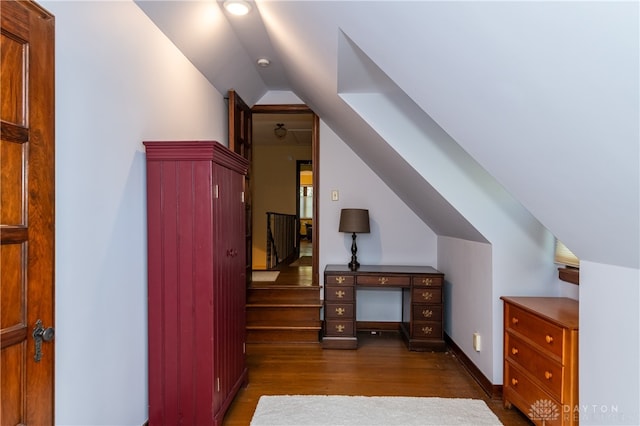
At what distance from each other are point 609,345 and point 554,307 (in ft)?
2.25

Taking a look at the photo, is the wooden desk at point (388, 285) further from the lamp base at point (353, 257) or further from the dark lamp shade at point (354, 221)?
the dark lamp shade at point (354, 221)

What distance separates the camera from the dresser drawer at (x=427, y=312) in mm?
3656

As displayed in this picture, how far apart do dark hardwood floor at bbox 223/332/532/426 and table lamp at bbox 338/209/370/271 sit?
3.05ft

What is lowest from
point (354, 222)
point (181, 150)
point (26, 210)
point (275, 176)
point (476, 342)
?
point (476, 342)

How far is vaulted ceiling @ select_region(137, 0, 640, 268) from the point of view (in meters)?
0.95

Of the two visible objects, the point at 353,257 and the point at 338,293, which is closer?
the point at 338,293

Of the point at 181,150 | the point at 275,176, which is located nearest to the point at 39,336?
the point at 181,150

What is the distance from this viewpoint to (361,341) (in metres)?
3.90

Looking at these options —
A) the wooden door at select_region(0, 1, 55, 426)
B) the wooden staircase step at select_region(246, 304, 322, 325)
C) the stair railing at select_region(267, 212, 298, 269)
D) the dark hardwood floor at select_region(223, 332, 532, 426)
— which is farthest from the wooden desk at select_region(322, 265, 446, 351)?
the wooden door at select_region(0, 1, 55, 426)

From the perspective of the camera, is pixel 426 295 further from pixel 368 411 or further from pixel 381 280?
pixel 368 411

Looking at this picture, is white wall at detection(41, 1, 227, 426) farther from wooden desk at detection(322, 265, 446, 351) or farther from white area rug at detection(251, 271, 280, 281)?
white area rug at detection(251, 271, 280, 281)

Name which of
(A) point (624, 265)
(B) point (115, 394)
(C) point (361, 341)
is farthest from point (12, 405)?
(C) point (361, 341)

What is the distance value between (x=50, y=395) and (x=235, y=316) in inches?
52.7

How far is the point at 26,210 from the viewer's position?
4.01ft
